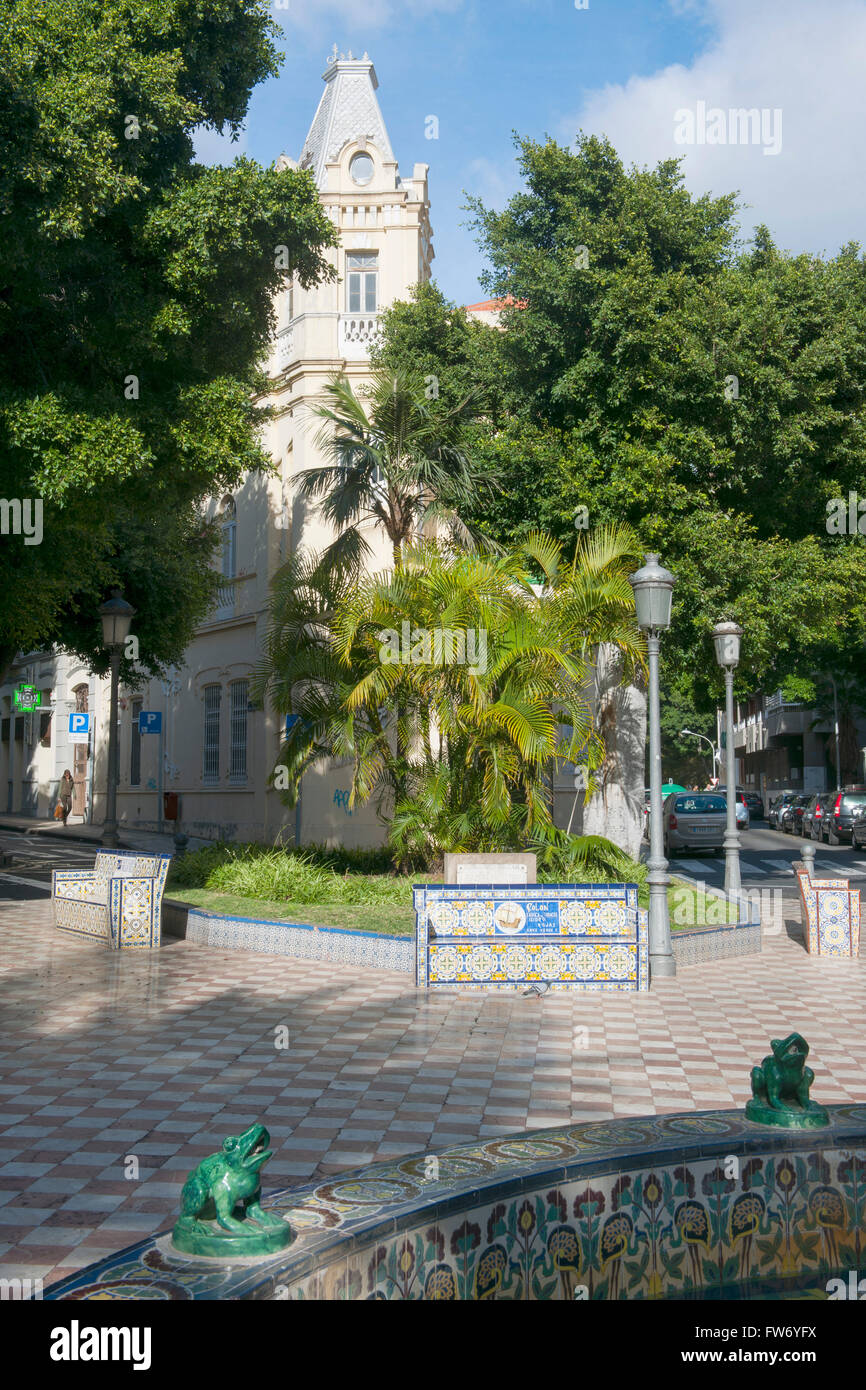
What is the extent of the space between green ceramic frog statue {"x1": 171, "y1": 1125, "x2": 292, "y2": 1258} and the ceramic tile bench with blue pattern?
711 cm

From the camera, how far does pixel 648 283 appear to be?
18031 mm

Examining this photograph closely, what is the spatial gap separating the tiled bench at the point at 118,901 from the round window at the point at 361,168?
18235mm

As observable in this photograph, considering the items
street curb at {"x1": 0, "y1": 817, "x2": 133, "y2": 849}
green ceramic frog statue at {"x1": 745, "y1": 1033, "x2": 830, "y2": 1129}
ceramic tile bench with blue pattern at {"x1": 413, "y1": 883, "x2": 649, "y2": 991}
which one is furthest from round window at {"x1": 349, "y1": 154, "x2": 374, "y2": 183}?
green ceramic frog statue at {"x1": 745, "y1": 1033, "x2": 830, "y2": 1129}

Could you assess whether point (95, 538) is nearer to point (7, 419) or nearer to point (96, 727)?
point (7, 419)

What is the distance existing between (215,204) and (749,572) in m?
9.72

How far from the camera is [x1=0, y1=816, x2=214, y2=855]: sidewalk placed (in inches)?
1018

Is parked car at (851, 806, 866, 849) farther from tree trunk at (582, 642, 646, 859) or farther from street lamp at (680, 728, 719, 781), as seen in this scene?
street lamp at (680, 728, 719, 781)

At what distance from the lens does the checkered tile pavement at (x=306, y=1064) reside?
5.14m

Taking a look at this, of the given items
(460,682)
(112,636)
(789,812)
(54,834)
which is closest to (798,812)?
(789,812)

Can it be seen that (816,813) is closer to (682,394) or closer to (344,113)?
(682,394)

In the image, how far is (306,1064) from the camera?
738 centimetres

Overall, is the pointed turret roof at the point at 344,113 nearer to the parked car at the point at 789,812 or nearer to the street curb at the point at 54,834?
the street curb at the point at 54,834

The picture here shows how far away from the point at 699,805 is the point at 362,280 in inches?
567

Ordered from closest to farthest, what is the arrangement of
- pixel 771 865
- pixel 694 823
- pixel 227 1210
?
pixel 227 1210
pixel 771 865
pixel 694 823
